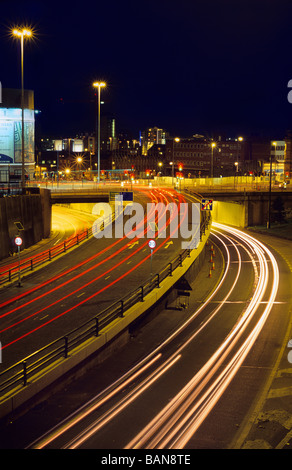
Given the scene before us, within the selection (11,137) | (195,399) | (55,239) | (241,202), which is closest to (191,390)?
(195,399)

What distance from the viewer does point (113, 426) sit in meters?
11.8

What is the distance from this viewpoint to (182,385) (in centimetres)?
1456

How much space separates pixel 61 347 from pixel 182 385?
356 cm

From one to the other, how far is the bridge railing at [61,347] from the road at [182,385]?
96cm

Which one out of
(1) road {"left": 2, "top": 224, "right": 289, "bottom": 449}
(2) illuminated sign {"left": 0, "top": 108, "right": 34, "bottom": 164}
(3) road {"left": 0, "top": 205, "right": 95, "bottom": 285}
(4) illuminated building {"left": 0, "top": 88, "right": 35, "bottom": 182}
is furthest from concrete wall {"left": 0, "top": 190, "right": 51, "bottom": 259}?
(2) illuminated sign {"left": 0, "top": 108, "right": 34, "bottom": 164}

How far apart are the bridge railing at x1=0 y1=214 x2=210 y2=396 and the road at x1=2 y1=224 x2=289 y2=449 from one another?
0.96 meters

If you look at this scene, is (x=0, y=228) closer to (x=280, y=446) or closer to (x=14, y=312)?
(x=14, y=312)

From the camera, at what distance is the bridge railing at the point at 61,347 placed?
1264 cm

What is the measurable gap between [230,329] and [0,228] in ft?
58.0

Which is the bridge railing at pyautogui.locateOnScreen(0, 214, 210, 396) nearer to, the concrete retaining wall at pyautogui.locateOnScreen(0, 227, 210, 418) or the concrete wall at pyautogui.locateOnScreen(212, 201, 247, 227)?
the concrete retaining wall at pyautogui.locateOnScreen(0, 227, 210, 418)

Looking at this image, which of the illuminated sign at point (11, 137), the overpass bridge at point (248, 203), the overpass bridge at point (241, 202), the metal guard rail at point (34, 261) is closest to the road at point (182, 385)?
the metal guard rail at point (34, 261)

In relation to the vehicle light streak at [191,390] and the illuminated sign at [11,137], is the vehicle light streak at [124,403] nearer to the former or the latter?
the vehicle light streak at [191,390]

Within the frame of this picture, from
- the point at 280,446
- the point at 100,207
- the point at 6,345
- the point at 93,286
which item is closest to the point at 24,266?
the point at 93,286

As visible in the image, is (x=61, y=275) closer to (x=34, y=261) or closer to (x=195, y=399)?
(x=34, y=261)
